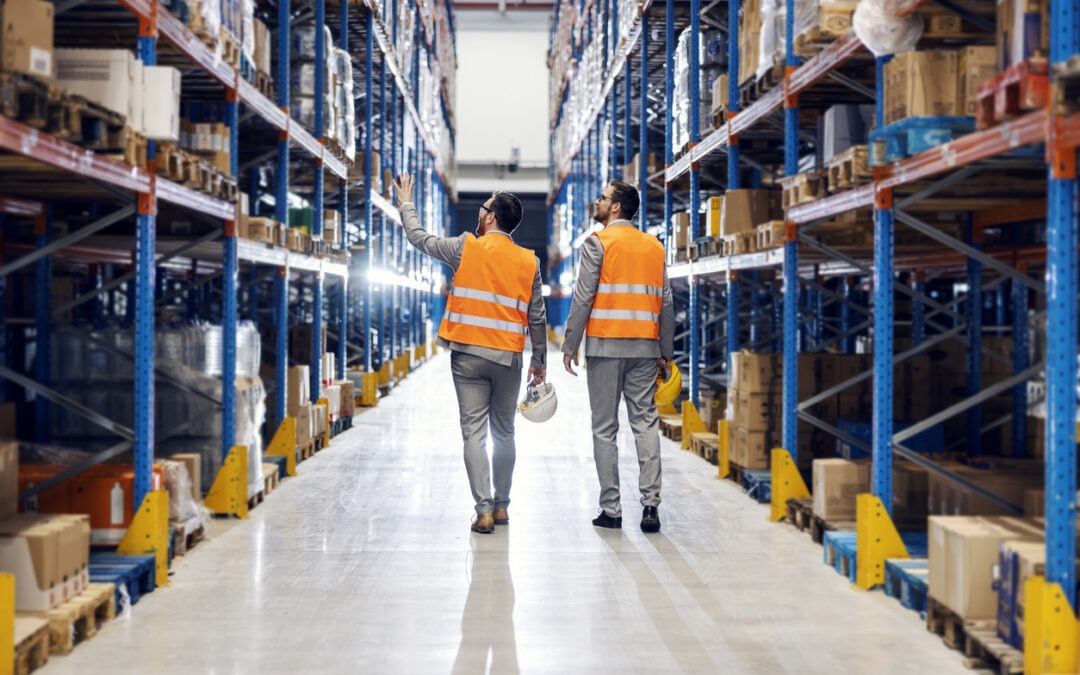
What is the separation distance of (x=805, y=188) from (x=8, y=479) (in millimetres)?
4342

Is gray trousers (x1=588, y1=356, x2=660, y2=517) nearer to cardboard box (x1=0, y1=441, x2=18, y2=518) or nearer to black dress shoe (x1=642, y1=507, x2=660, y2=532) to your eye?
black dress shoe (x1=642, y1=507, x2=660, y2=532)

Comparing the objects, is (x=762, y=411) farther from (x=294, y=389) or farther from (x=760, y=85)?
(x=294, y=389)

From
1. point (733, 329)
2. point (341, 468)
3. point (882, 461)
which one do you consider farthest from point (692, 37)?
point (882, 461)

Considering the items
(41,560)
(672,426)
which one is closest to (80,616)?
(41,560)

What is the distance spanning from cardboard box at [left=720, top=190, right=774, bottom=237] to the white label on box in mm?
5575

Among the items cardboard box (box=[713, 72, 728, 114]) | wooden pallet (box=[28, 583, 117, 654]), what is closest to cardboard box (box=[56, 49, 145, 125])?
wooden pallet (box=[28, 583, 117, 654])

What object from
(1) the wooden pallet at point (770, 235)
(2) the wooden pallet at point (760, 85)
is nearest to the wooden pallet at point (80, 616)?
(1) the wooden pallet at point (770, 235)

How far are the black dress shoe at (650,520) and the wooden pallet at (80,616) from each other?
291 centimetres

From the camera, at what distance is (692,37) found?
9648 mm

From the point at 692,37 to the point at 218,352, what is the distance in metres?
5.42

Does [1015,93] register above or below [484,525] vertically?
A: above

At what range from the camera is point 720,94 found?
8.79 metres

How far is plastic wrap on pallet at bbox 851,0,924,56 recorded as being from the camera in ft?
15.6

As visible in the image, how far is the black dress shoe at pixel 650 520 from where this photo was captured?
19.5ft
